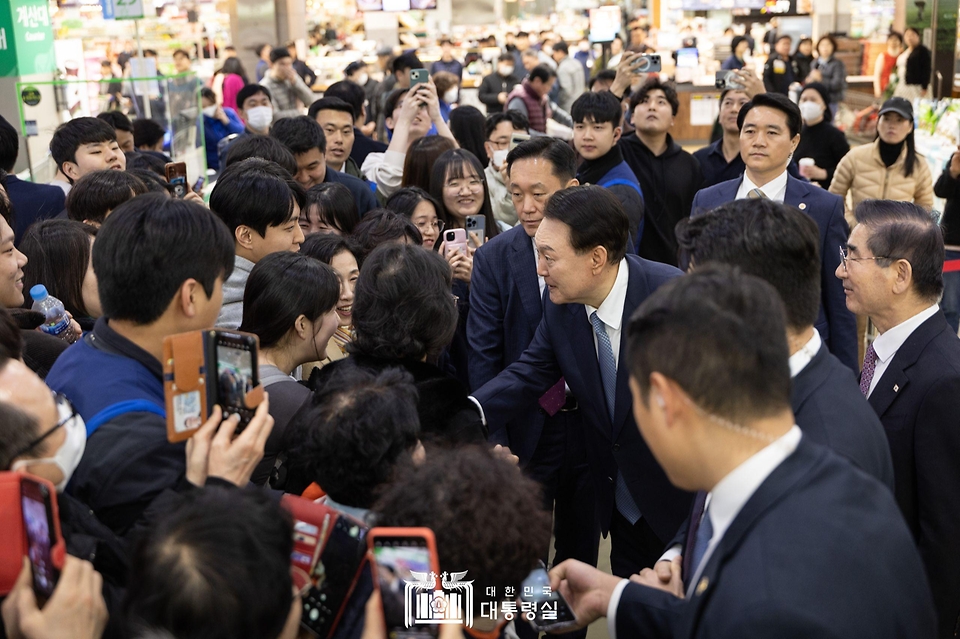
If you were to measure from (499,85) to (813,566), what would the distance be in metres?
10.2

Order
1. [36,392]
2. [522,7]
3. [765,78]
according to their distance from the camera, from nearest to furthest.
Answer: [36,392] < [765,78] < [522,7]

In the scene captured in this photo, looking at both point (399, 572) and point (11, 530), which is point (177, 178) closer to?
point (11, 530)

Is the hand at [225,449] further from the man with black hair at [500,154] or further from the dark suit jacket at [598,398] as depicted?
the man with black hair at [500,154]

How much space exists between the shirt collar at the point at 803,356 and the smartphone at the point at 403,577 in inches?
32.3

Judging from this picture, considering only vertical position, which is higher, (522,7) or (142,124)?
(522,7)

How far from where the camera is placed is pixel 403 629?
1.28 m

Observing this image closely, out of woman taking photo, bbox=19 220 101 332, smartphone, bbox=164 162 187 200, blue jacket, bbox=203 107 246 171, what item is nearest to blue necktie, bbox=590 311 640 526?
woman taking photo, bbox=19 220 101 332

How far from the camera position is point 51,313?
266cm

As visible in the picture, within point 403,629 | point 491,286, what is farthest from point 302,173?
point 403,629

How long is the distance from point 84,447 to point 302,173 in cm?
301

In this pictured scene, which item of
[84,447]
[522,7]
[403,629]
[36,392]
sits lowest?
[403,629]

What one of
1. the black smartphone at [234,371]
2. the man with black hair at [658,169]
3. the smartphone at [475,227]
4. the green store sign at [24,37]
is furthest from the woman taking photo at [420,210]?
the green store sign at [24,37]

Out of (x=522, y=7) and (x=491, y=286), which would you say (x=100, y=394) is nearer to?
(x=491, y=286)

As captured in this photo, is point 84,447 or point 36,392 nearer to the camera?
point 36,392
